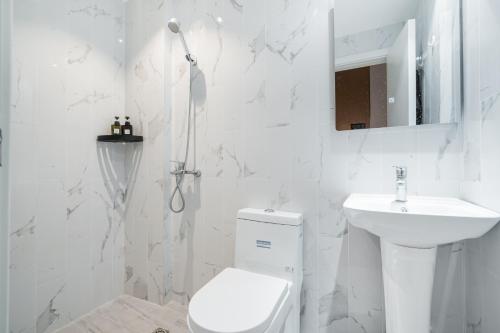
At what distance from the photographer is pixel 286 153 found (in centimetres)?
142

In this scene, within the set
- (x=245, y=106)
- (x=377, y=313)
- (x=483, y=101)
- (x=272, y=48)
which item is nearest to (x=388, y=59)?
(x=483, y=101)

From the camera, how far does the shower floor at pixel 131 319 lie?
1.48m

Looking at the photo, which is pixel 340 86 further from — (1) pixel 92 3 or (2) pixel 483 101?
(1) pixel 92 3

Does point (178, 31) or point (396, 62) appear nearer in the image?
point (396, 62)

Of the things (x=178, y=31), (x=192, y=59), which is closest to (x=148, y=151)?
(x=192, y=59)

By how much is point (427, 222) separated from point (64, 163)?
198cm

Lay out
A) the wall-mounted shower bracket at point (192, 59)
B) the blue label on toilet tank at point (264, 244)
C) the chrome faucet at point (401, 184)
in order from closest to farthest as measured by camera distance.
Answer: the chrome faucet at point (401, 184)
the blue label on toilet tank at point (264, 244)
the wall-mounted shower bracket at point (192, 59)

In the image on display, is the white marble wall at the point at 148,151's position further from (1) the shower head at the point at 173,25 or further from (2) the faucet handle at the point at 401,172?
(2) the faucet handle at the point at 401,172

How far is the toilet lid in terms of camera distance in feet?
2.78

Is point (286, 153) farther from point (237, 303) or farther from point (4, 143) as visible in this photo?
point (4, 143)

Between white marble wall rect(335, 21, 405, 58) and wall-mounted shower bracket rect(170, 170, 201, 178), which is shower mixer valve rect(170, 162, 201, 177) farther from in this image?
white marble wall rect(335, 21, 405, 58)

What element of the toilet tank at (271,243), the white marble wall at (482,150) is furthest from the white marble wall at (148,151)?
the white marble wall at (482,150)

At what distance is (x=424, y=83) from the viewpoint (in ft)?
3.77

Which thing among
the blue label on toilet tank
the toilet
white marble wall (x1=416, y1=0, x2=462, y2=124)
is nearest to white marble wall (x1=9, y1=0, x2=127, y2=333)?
the toilet
